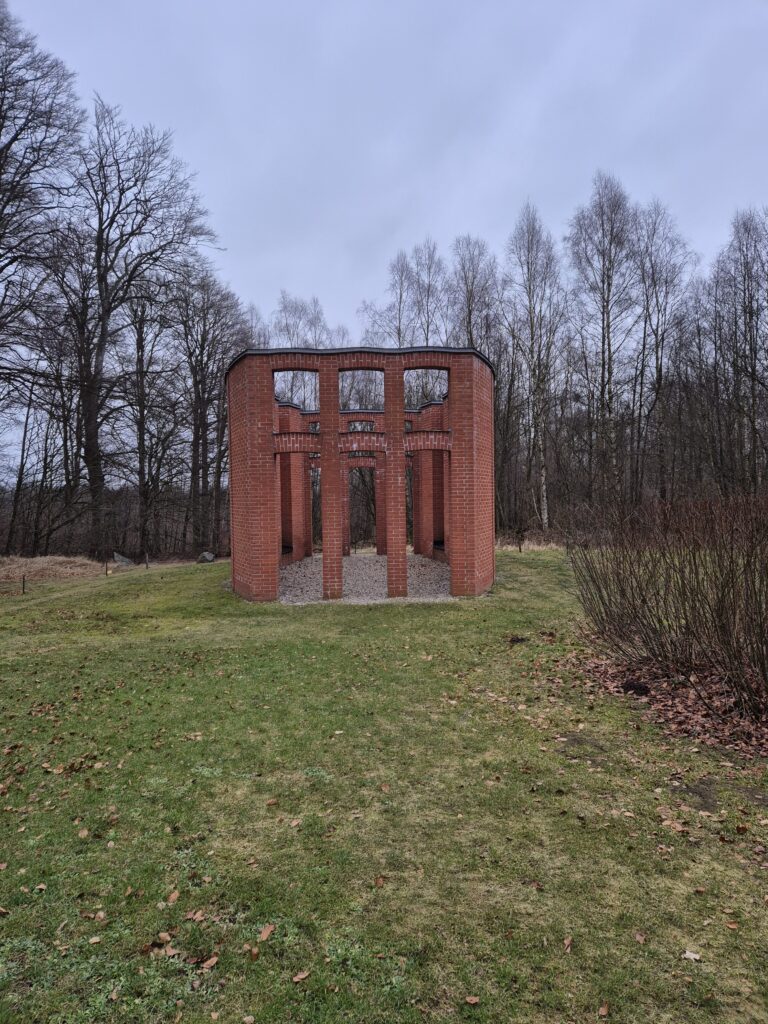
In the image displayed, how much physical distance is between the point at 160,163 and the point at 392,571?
18.6 metres

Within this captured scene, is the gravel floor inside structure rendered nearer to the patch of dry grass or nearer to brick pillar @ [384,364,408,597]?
brick pillar @ [384,364,408,597]

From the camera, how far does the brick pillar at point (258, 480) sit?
12711 mm

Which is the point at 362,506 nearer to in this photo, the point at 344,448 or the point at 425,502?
the point at 425,502

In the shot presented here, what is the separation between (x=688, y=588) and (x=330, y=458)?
8.50 metres

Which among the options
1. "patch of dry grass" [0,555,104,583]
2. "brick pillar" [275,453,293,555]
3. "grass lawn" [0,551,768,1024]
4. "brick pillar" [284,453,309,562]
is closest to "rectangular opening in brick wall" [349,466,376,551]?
"brick pillar" [284,453,309,562]

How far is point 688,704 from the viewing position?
6254mm

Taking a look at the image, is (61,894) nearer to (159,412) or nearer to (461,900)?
(461,900)

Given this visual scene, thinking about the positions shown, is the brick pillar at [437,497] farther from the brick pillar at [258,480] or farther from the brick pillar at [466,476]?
the brick pillar at [258,480]

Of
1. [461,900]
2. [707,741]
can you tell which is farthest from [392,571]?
[461,900]

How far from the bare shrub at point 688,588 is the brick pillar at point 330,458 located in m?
6.29

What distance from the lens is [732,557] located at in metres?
5.47

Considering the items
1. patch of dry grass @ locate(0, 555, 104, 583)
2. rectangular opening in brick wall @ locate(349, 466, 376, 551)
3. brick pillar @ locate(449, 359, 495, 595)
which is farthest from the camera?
rectangular opening in brick wall @ locate(349, 466, 376, 551)

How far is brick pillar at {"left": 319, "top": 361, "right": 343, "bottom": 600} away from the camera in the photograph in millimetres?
12773

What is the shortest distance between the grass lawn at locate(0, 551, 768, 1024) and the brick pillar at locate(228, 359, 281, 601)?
5.41m
